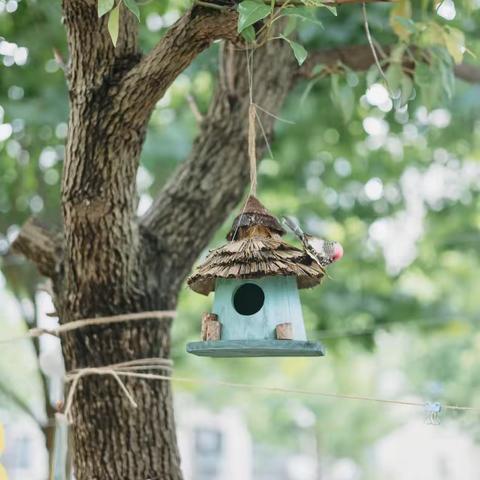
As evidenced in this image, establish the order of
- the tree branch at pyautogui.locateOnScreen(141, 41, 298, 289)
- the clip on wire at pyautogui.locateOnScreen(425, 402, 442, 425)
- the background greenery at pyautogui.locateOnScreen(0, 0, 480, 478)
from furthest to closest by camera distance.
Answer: the background greenery at pyautogui.locateOnScreen(0, 0, 480, 478)
the tree branch at pyautogui.locateOnScreen(141, 41, 298, 289)
the clip on wire at pyautogui.locateOnScreen(425, 402, 442, 425)

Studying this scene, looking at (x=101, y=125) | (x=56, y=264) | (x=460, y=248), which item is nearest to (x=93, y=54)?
(x=101, y=125)

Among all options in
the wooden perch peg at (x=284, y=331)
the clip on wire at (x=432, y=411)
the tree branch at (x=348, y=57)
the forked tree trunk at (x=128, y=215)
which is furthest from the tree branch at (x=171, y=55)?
the tree branch at (x=348, y=57)

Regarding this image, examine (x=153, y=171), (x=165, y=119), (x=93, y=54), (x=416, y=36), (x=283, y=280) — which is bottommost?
(x=283, y=280)

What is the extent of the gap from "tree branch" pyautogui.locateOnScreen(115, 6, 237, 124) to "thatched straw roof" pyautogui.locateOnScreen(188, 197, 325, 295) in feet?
0.93

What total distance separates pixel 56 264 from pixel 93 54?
0.54 m

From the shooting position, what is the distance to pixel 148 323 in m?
1.97

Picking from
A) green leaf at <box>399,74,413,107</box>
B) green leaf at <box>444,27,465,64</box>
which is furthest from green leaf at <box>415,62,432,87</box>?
green leaf at <box>444,27,465,64</box>

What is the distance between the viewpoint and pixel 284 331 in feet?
4.84

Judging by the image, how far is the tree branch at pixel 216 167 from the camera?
2074mm

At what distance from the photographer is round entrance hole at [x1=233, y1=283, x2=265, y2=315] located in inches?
64.0

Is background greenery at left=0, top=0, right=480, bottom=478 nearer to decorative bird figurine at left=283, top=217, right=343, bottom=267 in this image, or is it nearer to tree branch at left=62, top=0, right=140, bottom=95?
tree branch at left=62, top=0, right=140, bottom=95

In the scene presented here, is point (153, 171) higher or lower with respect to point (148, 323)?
higher

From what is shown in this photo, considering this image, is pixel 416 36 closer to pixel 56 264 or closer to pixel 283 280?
pixel 283 280

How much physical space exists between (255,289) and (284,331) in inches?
6.9
